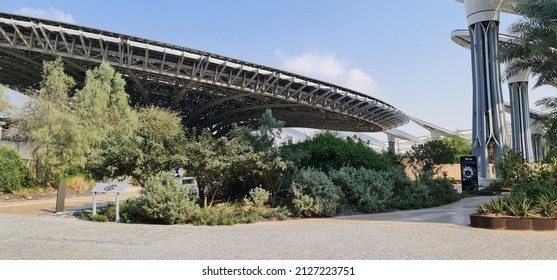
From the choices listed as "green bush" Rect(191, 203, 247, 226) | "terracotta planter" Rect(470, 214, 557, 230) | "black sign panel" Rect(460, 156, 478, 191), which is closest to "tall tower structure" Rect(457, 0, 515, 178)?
"black sign panel" Rect(460, 156, 478, 191)

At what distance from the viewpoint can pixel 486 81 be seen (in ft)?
111

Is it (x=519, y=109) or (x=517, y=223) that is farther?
(x=519, y=109)

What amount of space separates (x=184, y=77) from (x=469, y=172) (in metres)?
33.2

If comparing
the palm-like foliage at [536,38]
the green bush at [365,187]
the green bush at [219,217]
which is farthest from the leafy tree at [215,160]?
the palm-like foliage at [536,38]

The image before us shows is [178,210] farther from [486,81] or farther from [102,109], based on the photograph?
[486,81]

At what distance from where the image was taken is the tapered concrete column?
4994cm

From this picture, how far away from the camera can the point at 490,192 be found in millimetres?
21000

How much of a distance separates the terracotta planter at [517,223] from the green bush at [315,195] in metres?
4.08


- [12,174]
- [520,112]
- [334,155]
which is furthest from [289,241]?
[520,112]

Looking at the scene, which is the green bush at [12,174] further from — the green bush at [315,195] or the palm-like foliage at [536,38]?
the palm-like foliage at [536,38]

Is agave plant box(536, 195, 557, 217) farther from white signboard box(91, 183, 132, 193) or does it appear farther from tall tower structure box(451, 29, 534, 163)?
tall tower structure box(451, 29, 534, 163)

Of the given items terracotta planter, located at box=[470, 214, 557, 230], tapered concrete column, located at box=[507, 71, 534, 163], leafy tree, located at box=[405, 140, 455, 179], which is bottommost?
terracotta planter, located at box=[470, 214, 557, 230]

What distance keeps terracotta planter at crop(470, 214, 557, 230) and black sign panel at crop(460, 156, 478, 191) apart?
14064mm

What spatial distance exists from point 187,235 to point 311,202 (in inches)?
158
